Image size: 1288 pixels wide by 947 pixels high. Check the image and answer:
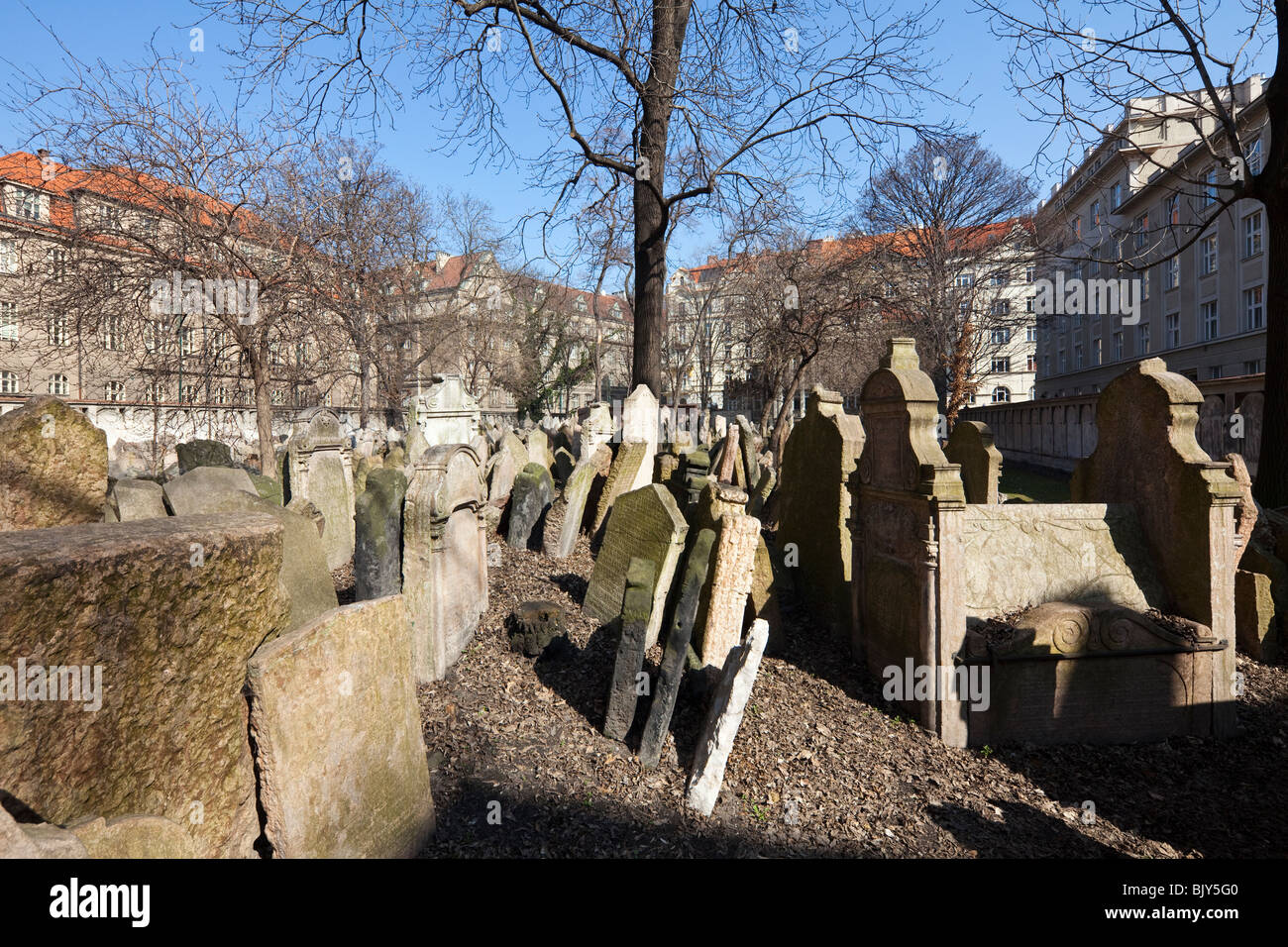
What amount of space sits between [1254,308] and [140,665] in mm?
35954

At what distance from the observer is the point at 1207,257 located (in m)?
29.8

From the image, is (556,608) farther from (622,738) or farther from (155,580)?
(155,580)

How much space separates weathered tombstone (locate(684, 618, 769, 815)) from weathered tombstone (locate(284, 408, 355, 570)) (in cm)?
602

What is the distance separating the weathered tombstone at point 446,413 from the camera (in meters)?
14.1

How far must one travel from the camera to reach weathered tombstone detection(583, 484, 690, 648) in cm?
602

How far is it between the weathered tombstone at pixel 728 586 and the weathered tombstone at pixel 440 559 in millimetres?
2106

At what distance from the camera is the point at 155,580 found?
7.97ft

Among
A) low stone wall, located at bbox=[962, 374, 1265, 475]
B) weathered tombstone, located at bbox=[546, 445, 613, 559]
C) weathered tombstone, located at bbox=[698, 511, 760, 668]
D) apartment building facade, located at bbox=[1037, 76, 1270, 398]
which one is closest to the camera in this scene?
weathered tombstone, located at bbox=[698, 511, 760, 668]

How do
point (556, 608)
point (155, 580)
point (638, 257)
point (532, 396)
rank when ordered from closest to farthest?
1. point (155, 580)
2. point (556, 608)
3. point (638, 257)
4. point (532, 396)

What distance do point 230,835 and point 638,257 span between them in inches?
389

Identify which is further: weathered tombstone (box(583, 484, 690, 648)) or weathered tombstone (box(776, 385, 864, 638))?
weathered tombstone (box(776, 385, 864, 638))

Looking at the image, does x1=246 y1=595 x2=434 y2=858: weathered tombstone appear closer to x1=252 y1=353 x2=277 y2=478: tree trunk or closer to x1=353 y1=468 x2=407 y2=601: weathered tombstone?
x1=353 y1=468 x2=407 y2=601: weathered tombstone

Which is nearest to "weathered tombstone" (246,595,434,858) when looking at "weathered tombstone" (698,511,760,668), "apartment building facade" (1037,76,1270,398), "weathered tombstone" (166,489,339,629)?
"weathered tombstone" (166,489,339,629)
